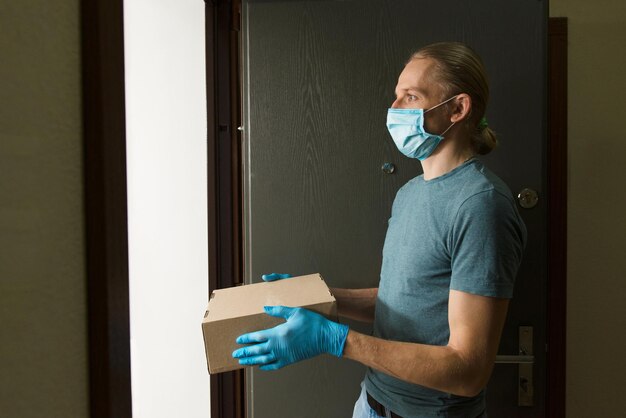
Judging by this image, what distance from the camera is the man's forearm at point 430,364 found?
0.76 metres

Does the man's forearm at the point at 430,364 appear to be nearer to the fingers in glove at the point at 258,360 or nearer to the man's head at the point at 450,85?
the fingers in glove at the point at 258,360

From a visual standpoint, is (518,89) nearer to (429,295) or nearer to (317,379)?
(429,295)

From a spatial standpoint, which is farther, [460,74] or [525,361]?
[525,361]

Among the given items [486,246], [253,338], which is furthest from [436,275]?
[253,338]

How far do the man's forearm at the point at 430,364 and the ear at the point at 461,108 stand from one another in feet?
1.61

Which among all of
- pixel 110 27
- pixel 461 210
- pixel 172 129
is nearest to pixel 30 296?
pixel 110 27

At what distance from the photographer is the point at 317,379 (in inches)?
49.7

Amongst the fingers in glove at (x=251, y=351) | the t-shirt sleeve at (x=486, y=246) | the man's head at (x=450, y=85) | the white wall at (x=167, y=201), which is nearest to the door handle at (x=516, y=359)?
the t-shirt sleeve at (x=486, y=246)

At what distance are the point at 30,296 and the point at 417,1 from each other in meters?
1.23

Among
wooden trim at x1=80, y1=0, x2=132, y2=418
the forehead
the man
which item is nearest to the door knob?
the man

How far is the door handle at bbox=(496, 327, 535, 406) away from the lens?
119cm

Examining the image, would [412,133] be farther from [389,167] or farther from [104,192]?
[104,192]

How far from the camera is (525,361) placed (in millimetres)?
1190

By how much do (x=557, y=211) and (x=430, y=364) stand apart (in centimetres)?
92
